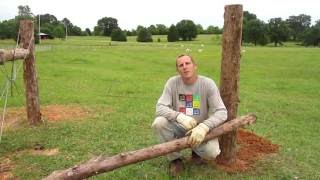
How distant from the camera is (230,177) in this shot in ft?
20.2

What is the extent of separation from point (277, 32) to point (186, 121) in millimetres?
91751

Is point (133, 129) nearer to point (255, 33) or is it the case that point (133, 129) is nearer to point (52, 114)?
point (52, 114)

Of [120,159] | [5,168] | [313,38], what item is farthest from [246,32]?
[120,159]

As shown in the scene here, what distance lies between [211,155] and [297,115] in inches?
224

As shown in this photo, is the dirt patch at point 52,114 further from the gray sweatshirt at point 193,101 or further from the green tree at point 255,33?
the green tree at point 255,33

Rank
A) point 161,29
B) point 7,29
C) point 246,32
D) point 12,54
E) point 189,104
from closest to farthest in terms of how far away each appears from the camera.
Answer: point 189,104 → point 12,54 → point 7,29 → point 246,32 → point 161,29

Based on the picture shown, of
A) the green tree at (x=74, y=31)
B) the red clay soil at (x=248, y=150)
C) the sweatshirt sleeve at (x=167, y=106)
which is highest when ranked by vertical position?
the green tree at (x=74, y=31)

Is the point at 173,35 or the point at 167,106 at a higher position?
the point at 173,35

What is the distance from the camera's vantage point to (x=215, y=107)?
19.7ft

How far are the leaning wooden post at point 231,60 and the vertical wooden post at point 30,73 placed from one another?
415 cm

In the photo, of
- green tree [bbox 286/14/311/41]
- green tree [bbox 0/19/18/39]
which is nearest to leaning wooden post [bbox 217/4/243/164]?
green tree [bbox 0/19/18/39]

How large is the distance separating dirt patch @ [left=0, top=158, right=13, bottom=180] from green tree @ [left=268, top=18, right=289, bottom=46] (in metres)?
88.6

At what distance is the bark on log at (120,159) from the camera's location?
4.98 metres

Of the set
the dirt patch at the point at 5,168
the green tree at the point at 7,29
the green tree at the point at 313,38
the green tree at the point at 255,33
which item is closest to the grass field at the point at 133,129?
the dirt patch at the point at 5,168
